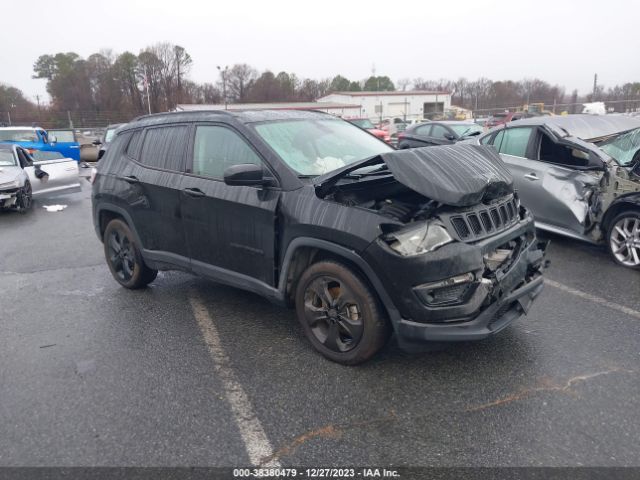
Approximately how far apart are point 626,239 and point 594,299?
1.26 meters

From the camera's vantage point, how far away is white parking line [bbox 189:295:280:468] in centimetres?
261

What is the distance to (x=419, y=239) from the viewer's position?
2924 mm

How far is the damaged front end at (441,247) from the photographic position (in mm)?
2908

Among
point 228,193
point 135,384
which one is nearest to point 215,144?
point 228,193

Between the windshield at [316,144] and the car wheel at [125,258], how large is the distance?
2.00m

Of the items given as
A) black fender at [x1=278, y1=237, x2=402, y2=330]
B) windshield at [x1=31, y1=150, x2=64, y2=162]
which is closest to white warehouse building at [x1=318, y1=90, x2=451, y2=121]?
windshield at [x1=31, y1=150, x2=64, y2=162]

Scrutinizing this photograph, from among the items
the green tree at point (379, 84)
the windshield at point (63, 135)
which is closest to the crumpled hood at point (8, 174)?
the windshield at point (63, 135)

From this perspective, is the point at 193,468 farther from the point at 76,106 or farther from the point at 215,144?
the point at 76,106

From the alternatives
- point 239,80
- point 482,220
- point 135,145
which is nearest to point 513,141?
point 482,220

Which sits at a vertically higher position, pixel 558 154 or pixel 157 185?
pixel 157 185

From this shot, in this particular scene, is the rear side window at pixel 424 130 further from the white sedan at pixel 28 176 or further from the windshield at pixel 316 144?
the windshield at pixel 316 144

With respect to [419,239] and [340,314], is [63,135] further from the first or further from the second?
[419,239]

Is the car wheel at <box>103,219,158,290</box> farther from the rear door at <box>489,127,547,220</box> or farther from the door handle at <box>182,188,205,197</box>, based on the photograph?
the rear door at <box>489,127,547,220</box>

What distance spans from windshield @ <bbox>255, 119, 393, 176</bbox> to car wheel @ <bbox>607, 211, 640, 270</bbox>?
9.45 ft
